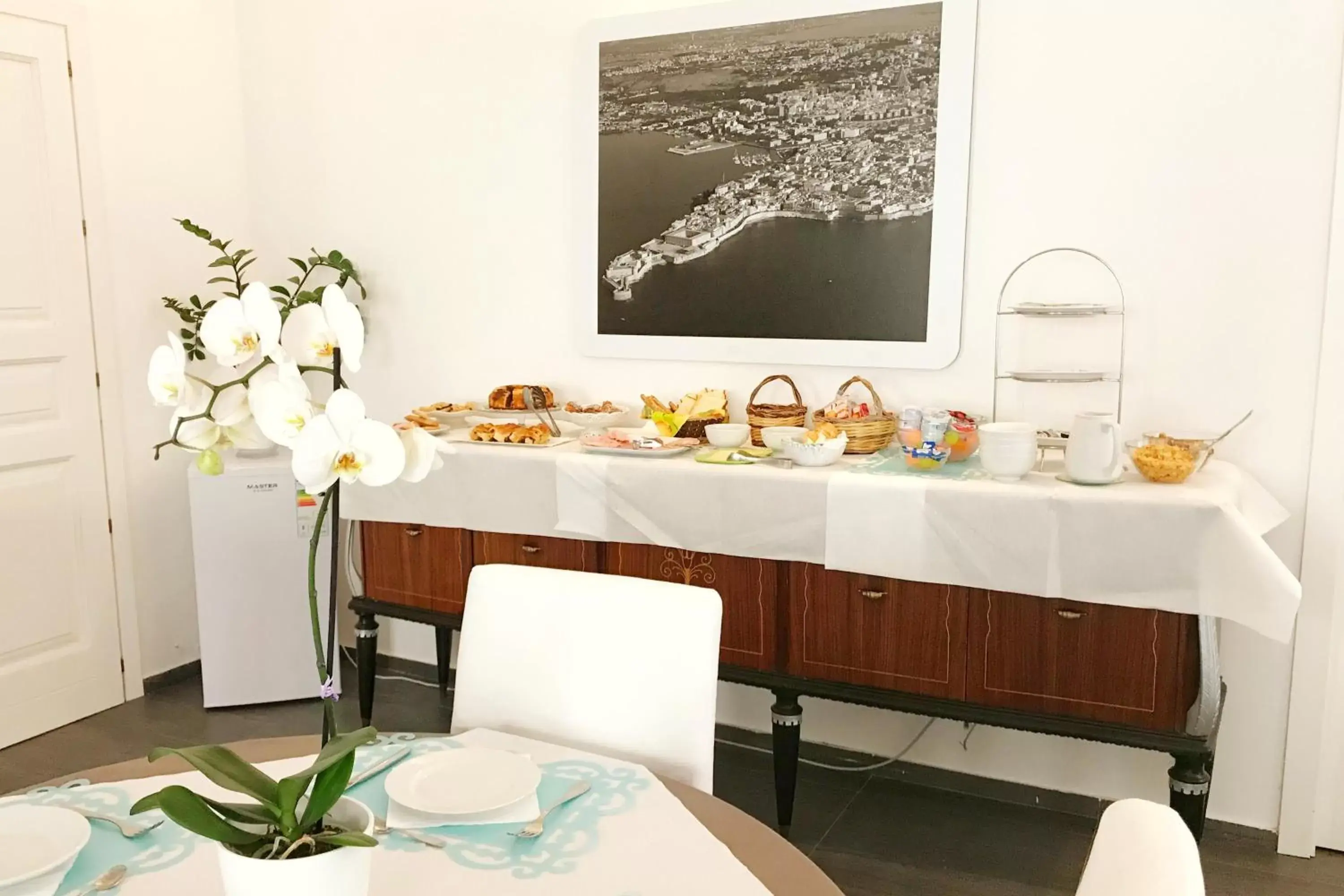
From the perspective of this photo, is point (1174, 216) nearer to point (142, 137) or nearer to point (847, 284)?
point (847, 284)

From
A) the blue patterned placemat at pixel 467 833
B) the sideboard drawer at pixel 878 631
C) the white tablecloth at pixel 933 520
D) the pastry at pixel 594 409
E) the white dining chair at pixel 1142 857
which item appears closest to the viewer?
the white dining chair at pixel 1142 857

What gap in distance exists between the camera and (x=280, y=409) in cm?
90

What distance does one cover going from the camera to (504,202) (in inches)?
133

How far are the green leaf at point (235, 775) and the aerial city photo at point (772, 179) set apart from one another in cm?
221

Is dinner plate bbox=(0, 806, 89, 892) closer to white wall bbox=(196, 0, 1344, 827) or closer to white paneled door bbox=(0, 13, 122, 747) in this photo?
white wall bbox=(196, 0, 1344, 827)

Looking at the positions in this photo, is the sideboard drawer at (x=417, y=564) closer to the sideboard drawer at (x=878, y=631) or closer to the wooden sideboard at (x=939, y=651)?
the wooden sideboard at (x=939, y=651)

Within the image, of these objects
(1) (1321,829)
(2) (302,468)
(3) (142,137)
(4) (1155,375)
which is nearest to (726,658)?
(4) (1155,375)

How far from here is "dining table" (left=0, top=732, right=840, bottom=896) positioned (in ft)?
3.43

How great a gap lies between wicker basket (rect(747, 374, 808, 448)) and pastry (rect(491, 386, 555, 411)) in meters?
0.65

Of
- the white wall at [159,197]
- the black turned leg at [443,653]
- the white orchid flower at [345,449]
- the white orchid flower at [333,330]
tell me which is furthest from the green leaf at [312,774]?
the white wall at [159,197]

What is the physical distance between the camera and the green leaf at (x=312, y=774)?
0.83m

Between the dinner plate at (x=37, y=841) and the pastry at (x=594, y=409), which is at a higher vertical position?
the pastry at (x=594, y=409)

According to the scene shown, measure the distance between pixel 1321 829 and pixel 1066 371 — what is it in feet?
4.11

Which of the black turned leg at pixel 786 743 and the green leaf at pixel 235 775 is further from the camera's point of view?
the black turned leg at pixel 786 743
